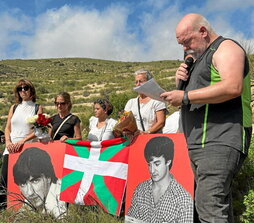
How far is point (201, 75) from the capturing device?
263 cm

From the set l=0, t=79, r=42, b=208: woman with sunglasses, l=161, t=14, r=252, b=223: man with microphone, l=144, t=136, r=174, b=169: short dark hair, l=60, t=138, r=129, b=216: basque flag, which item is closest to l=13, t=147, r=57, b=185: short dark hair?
l=0, t=79, r=42, b=208: woman with sunglasses

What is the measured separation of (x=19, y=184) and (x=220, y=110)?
3668 millimetres

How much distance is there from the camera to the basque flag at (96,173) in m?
4.38

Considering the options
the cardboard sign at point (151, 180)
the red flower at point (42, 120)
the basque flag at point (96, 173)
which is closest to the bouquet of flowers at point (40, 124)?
the red flower at point (42, 120)

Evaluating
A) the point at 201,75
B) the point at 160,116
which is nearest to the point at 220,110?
the point at 201,75

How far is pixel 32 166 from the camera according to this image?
520cm

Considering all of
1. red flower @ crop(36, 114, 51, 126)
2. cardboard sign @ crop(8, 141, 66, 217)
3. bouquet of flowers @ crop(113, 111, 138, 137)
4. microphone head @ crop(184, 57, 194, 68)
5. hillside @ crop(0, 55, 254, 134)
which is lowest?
cardboard sign @ crop(8, 141, 66, 217)

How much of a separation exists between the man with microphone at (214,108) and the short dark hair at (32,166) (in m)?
2.89

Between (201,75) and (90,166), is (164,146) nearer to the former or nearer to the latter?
(90,166)

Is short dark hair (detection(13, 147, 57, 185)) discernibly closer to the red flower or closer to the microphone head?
the red flower

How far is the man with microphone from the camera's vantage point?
7.95 feet

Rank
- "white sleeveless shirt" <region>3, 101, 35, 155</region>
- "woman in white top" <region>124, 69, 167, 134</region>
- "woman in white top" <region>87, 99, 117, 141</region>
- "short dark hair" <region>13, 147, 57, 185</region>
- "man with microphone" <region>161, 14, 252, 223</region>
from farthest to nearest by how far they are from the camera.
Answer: "white sleeveless shirt" <region>3, 101, 35, 155</region>
"short dark hair" <region>13, 147, 57, 185</region>
"woman in white top" <region>87, 99, 117, 141</region>
"woman in white top" <region>124, 69, 167, 134</region>
"man with microphone" <region>161, 14, 252, 223</region>

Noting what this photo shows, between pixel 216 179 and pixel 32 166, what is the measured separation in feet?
11.1

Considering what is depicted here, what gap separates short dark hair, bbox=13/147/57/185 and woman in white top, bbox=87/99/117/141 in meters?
0.72
